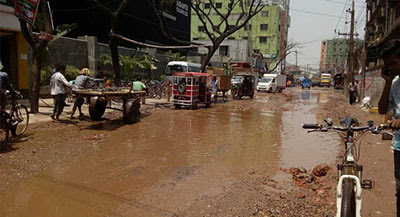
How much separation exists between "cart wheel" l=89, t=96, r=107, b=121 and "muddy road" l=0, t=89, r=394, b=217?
618 millimetres

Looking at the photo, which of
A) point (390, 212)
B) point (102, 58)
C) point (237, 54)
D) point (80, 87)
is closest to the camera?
point (390, 212)

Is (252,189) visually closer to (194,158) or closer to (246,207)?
(246,207)

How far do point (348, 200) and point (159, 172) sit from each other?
384 cm

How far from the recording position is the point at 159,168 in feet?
21.1

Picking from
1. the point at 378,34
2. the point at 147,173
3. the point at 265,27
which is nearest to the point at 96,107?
the point at 147,173

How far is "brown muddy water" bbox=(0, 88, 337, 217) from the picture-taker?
15.2ft

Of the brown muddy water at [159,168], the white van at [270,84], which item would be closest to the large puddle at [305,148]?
the brown muddy water at [159,168]

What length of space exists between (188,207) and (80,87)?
762cm

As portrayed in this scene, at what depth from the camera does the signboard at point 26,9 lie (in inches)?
395

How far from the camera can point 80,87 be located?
10875 mm

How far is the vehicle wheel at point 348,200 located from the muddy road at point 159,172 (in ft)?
4.73

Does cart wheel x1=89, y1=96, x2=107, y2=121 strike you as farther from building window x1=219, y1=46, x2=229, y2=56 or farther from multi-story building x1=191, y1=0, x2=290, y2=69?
multi-story building x1=191, y1=0, x2=290, y2=69

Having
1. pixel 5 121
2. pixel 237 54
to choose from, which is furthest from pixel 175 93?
pixel 237 54

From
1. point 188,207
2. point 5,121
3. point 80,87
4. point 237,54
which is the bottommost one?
point 188,207
